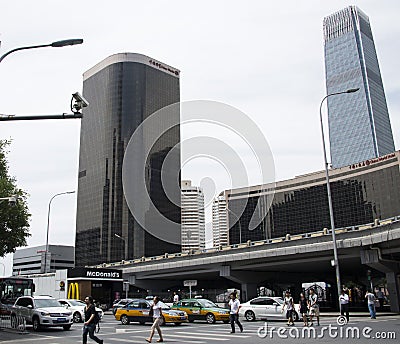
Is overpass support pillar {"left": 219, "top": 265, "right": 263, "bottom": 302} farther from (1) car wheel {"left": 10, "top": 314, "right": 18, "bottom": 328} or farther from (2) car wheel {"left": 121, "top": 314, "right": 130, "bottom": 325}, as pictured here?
(1) car wheel {"left": 10, "top": 314, "right": 18, "bottom": 328}

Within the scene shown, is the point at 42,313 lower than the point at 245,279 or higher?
lower

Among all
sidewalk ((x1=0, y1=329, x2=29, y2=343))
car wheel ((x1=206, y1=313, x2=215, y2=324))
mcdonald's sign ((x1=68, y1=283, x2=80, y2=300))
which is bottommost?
sidewalk ((x1=0, y1=329, x2=29, y2=343))

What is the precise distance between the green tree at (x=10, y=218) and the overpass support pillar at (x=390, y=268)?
2714 cm

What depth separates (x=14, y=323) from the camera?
2261 centimetres

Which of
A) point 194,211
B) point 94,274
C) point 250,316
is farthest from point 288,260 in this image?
point 194,211

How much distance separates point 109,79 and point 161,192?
43.2 meters

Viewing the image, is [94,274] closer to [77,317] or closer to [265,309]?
[77,317]

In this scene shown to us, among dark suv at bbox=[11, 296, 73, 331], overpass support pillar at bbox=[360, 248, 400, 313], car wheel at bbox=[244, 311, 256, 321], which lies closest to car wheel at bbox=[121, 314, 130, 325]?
dark suv at bbox=[11, 296, 73, 331]

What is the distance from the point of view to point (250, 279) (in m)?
54.2

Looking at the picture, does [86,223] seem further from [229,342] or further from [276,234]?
[229,342]

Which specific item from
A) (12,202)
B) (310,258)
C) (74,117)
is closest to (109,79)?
(310,258)

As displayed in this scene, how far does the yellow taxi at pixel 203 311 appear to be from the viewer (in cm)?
2661

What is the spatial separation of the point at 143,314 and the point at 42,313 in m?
5.89

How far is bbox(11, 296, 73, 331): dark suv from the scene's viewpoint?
21.8m
